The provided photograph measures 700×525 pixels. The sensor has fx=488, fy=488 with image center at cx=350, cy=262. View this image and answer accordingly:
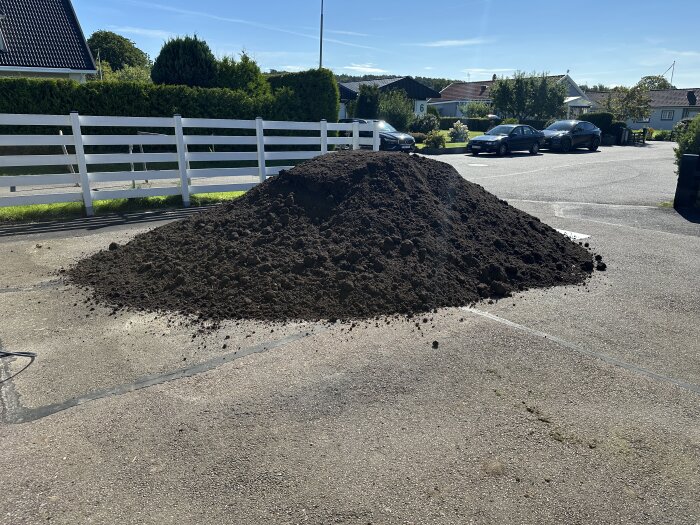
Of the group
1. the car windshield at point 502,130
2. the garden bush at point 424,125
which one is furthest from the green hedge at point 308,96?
the garden bush at point 424,125

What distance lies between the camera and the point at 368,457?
2.98 meters

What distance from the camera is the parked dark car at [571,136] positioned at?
2923 centimetres

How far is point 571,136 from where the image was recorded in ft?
96.2

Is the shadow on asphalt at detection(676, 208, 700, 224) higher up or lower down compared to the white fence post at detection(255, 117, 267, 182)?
lower down

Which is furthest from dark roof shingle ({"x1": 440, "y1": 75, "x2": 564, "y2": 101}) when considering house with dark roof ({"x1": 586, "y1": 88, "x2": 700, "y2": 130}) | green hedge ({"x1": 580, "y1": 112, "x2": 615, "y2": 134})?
green hedge ({"x1": 580, "y1": 112, "x2": 615, "y2": 134})

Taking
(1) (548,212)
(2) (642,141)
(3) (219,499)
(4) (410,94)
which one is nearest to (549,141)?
(2) (642,141)

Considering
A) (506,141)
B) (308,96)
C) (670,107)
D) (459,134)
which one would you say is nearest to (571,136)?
(506,141)

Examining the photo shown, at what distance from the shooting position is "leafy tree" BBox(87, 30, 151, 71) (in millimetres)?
65000

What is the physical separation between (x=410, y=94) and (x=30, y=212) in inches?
1862

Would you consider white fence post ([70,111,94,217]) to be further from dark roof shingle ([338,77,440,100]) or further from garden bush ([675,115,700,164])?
dark roof shingle ([338,77,440,100])

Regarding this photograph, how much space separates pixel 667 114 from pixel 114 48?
78144 mm

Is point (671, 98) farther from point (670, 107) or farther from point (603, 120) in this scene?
point (603, 120)

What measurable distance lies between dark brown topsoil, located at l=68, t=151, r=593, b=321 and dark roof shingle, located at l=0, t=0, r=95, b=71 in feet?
73.5

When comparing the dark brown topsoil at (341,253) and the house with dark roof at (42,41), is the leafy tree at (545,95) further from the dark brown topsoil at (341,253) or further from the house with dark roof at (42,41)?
the dark brown topsoil at (341,253)
